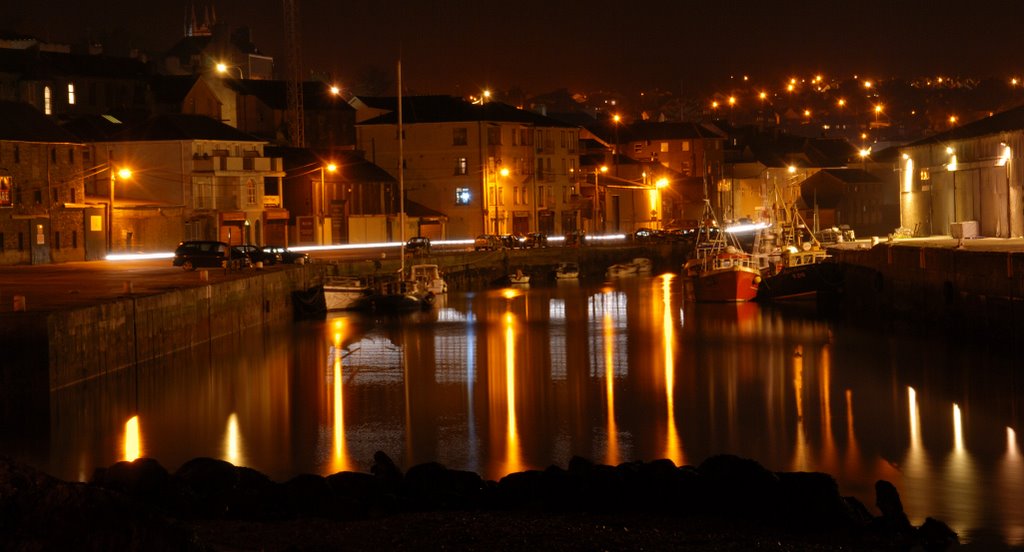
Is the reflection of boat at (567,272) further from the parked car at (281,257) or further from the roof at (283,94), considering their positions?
the roof at (283,94)

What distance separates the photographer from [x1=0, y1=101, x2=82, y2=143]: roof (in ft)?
184

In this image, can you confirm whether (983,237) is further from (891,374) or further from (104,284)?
(104,284)

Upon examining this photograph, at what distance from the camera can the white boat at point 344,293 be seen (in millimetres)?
53281

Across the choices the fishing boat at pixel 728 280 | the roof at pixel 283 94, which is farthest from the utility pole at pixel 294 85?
the fishing boat at pixel 728 280

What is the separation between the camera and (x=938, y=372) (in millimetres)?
33250

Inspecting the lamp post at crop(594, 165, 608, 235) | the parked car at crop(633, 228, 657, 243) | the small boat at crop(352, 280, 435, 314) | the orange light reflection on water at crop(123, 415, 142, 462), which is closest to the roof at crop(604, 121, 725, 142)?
the lamp post at crop(594, 165, 608, 235)

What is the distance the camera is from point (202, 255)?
171 feet

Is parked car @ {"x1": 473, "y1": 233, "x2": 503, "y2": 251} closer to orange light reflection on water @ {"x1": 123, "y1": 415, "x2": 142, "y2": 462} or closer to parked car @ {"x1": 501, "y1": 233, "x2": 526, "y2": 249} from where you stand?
parked car @ {"x1": 501, "y1": 233, "x2": 526, "y2": 249}

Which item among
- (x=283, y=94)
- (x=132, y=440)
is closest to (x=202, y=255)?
(x=132, y=440)

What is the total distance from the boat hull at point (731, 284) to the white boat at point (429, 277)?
1251 cm

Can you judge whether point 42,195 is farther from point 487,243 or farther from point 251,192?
point 487,243

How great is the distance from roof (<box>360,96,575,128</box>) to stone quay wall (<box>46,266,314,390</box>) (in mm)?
41404

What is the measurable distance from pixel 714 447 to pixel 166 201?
1955 inches

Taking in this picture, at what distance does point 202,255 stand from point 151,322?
18037mm
